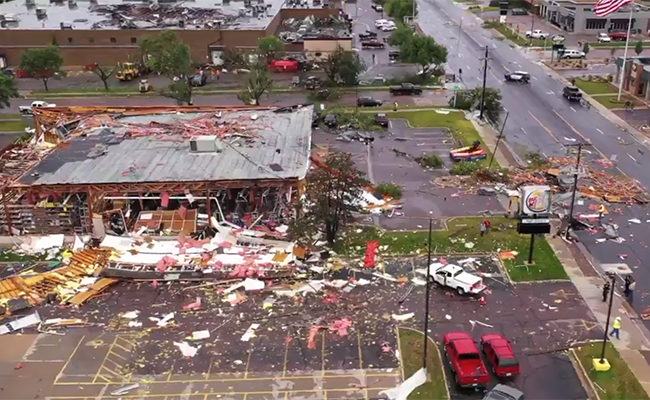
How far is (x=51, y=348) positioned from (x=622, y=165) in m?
41.7

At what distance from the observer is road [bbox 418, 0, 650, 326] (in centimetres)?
3838

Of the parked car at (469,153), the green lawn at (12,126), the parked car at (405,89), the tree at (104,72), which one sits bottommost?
the parked car at (469,153)

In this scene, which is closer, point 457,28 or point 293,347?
point 293,347

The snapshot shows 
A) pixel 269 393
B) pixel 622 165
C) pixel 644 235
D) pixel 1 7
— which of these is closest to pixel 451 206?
pixel 644 235

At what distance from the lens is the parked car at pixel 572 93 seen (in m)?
67.8

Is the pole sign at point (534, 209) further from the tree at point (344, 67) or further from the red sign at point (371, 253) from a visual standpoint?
the tree at point (344, 67)

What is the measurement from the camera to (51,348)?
98.1 ft

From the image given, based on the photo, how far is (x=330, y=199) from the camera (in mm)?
38062

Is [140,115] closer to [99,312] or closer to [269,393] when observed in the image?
[99,312]

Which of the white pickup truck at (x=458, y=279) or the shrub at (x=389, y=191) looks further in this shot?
the shrub at (x=389, y=191)

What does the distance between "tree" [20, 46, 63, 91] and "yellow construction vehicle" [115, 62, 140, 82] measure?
22.6ft

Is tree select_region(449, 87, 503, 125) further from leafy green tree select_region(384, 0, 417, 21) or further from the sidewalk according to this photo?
leafy green tree select_region(384, 0, 417, 21)

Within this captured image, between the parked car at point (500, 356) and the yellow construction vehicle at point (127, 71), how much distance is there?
63.9 metres

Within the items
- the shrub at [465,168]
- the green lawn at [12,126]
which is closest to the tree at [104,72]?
the green lawn at [12,126]
